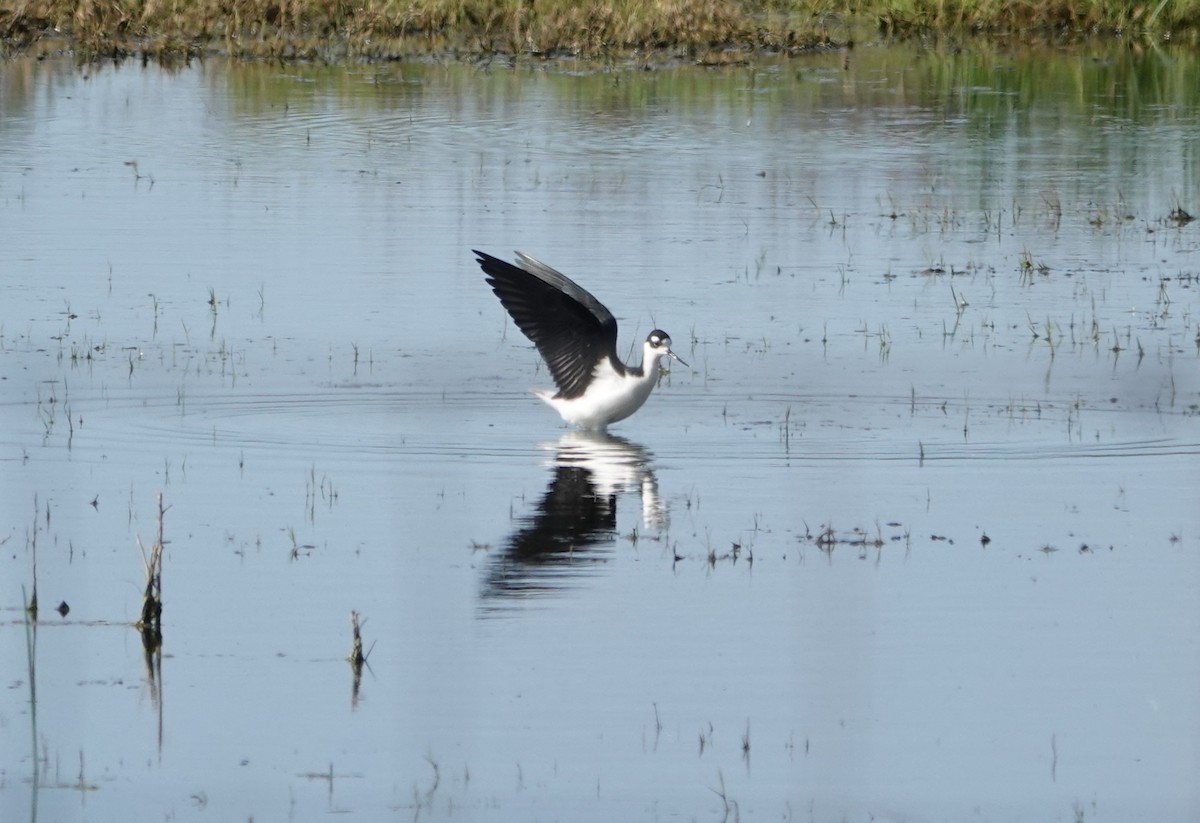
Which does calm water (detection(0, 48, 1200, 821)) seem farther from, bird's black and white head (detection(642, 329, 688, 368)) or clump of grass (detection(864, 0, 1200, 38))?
clump of grass (detection(864, 0, 1200, 38))

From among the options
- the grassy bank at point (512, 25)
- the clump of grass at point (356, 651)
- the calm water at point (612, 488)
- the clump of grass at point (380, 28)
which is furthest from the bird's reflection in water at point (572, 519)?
the clump of grass at point (380, 28)

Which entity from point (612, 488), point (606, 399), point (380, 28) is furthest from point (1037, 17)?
point (612, 488)

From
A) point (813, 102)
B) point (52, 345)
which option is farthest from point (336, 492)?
point (813, 102)

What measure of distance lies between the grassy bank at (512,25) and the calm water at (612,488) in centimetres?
773

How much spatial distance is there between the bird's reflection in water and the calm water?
30 millimetres

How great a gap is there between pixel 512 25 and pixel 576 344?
18.0 m

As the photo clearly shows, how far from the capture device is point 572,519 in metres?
8.63

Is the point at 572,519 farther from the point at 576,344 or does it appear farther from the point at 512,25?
the point at 512,25

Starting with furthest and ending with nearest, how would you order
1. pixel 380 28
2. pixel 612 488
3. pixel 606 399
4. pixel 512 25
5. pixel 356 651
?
pixel 380 28 → pixel 512 25 → pixel 606 399 → pixel 612 488 → pixel 356 651

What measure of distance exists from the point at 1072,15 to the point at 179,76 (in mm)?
11156

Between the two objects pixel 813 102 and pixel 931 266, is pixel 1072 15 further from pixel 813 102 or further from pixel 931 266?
pixel 931 266

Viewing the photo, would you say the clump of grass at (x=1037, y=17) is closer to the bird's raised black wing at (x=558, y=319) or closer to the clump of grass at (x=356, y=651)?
the bird's raised black wing at (x=558, y=319)

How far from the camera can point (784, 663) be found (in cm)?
672

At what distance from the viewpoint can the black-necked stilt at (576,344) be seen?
33.6ft
